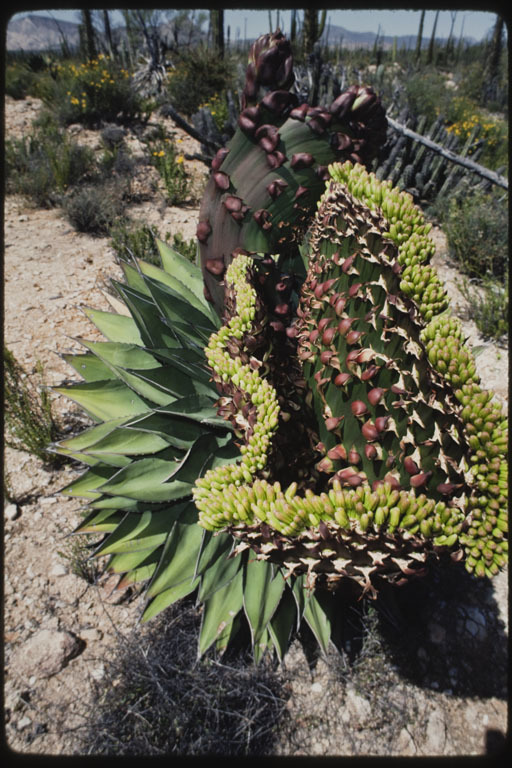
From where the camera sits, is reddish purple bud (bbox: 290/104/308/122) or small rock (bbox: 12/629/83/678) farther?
small rock (bbox: 12/629/83/678)

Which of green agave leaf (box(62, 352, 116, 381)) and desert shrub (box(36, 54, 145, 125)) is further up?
desert shrub (box(36, 54, 145, 125))

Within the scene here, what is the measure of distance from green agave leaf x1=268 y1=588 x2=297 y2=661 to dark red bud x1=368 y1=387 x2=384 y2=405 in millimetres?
963

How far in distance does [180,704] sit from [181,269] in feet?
5.91

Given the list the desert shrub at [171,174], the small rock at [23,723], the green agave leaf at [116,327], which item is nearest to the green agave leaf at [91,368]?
the green agave leaf at [116,327]

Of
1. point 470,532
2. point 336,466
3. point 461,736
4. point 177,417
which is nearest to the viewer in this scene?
point 470,532

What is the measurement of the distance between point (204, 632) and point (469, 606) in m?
1.30

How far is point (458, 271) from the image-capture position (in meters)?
4.69

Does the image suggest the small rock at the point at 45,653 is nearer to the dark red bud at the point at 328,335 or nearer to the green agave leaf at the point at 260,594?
the green agave leaf at the point at 260,594

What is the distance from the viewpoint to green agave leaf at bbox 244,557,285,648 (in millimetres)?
1588

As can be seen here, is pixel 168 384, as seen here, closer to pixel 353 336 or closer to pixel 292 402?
pixel 292 402

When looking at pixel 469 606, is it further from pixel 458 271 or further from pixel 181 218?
pixel 181 218

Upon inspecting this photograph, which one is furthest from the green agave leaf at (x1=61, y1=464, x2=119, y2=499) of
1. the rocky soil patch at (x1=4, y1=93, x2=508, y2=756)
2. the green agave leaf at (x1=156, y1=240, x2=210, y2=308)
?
the green agave leaf at (x1=156, y1=240, x2=210, y2=308)

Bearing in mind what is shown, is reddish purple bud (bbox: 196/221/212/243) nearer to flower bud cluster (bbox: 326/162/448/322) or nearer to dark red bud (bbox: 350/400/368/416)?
flower bud cluster (bbox: 326/162/448/322)

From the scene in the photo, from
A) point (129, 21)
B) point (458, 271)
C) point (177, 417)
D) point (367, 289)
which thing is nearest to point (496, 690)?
point (177, 417)
